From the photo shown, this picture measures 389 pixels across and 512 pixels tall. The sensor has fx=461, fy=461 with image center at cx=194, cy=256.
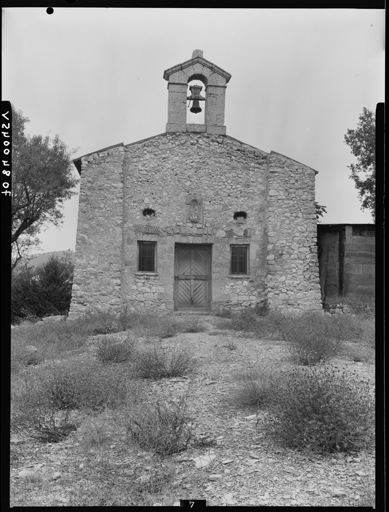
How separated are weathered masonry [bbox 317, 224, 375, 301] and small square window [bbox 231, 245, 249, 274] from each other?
3161 mm

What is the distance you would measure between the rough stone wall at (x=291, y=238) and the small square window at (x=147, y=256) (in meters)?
3.42

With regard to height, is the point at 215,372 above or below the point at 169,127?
below

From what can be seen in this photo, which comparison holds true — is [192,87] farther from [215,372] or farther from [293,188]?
[215,372]

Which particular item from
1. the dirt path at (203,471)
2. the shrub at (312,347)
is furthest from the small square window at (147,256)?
the dirt path at (203,471)

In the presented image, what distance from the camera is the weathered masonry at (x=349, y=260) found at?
1462cm

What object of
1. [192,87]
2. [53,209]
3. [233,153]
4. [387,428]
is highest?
[192,87]

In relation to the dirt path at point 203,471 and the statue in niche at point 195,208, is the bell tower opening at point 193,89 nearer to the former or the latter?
the statue in niche at point 195,208

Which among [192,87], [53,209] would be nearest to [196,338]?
[192,87]

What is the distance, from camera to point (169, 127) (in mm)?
13922

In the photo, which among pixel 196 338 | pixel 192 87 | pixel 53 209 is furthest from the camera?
pixel 53 209

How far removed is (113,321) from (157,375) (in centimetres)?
500

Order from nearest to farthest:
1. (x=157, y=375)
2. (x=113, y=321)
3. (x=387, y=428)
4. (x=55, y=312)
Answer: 1. (x=387, y=428)
2. (x=157, y=375)
3. (x=113, y=321)
4. (x=55, y=312)

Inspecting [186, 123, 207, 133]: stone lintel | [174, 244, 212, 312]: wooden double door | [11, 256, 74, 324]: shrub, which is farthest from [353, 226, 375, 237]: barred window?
[11, 256, 74, 324]: shrub

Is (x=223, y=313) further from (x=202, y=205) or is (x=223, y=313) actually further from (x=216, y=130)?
(x=216, y=130)
